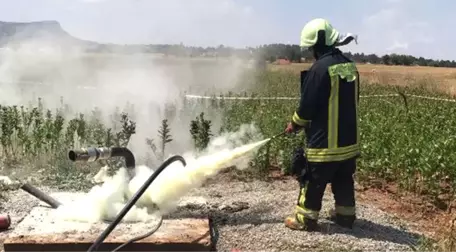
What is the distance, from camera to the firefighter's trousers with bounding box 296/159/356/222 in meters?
5.50

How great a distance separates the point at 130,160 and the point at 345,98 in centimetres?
231

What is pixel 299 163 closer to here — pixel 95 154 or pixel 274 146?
pixel 95 154

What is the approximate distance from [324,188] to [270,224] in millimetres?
679

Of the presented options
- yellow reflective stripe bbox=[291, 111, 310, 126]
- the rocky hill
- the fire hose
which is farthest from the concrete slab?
the rocky hill

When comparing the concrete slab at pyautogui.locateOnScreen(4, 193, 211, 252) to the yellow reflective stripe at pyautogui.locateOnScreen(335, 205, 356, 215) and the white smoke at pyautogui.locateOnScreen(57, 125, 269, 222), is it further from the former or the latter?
the yellow reflective stripe at pyautogui.locateOnScreen(335, 205, 356, 215)

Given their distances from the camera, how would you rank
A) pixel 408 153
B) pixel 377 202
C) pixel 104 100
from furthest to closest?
pixel 104 100
pixel 408 153
pixel 377 202

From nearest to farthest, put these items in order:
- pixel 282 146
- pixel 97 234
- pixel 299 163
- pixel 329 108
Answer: pixel 97 234 < pixel 329 108 < pixel 299 163 < pixel 282 146

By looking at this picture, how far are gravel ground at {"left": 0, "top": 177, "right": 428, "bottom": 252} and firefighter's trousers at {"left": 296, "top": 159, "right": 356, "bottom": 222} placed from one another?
205mm

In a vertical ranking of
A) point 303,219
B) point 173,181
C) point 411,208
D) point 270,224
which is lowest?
point 411,208

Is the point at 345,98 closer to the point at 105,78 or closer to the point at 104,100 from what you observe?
the point at 104,100

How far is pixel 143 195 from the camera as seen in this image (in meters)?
5.84

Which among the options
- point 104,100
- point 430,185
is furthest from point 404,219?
point 104,100

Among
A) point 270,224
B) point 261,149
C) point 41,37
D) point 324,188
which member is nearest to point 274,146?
point 261,149

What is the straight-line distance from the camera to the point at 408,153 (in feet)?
25.3
